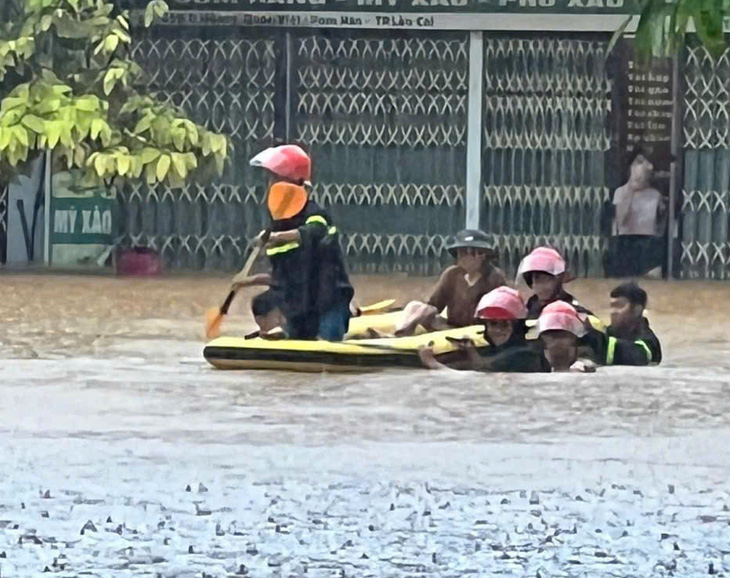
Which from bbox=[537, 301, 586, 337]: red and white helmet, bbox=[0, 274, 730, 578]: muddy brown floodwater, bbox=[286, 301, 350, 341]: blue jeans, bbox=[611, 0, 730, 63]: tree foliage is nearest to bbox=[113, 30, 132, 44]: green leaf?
bbox=[0, 274, 730, 578]: muddy brown floodwater

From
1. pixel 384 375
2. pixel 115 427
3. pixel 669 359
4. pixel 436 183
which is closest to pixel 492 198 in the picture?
pixel 436 183

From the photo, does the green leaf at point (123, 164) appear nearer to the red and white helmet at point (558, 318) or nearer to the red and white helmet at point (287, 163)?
the red and white helmet at point (287, 163)

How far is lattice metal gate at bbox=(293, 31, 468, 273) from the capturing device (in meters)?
22.8

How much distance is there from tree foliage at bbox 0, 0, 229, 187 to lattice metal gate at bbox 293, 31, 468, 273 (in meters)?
1.53

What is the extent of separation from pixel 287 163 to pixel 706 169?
984 centimetres

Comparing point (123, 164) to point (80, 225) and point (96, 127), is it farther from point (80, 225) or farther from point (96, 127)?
point (80, 225)

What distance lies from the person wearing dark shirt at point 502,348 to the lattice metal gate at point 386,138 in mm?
9708

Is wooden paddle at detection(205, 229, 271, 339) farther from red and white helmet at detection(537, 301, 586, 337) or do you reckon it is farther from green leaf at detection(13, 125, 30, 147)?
green leaf at detection(13, 125, 30, 147)

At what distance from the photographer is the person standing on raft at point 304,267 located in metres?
13.5

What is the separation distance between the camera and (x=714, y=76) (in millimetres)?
22719

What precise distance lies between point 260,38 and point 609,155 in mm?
3753

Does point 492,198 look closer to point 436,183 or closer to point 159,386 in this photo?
point 436,183

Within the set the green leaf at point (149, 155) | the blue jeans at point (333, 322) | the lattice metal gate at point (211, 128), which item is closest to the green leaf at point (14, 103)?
the green leaf at point (149, 155)

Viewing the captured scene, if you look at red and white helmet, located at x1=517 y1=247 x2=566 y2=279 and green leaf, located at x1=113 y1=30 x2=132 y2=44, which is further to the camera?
green leaf, located at x1=113 y1=30 x2=132 y2=44
